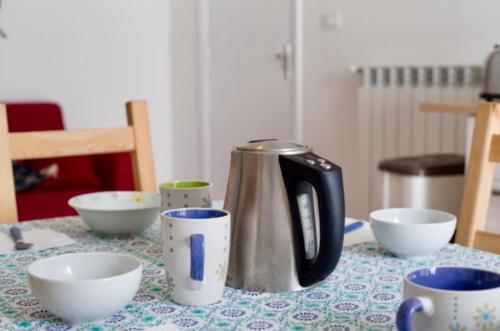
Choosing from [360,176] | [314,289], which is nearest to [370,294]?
[314,289]

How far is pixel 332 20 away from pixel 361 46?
0.69 ft

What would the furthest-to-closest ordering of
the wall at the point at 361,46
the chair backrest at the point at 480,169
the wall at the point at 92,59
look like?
the wall at the point at 92,59 → the wall at the point at 361,46 → the chair backrest at the point at 480,169

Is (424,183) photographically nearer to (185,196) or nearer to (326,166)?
(185,196)

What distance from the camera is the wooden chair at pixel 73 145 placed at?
1311 mm

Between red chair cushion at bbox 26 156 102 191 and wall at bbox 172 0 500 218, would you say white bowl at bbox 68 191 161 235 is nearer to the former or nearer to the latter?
red chair cushion at bbox 26 156 102 191

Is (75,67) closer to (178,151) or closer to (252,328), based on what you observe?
(178,151)

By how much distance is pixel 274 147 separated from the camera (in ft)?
2.75

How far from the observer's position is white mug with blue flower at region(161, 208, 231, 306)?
0.77m

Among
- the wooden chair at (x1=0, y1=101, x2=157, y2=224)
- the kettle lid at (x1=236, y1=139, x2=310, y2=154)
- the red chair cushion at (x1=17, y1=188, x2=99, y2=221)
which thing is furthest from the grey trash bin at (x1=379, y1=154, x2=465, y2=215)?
the kettle lid at (x1=236, y1=139, x2=310, y2=154)

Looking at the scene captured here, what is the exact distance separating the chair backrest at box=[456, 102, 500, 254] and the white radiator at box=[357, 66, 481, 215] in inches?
71.5

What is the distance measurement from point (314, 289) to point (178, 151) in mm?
3292

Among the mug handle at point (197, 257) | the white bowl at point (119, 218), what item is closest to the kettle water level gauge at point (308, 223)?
the mug handle at point (197, 257)

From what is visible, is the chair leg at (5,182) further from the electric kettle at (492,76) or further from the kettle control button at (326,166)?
the electric kettle at (492,76)

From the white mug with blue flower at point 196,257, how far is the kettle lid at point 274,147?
0.10 meters
